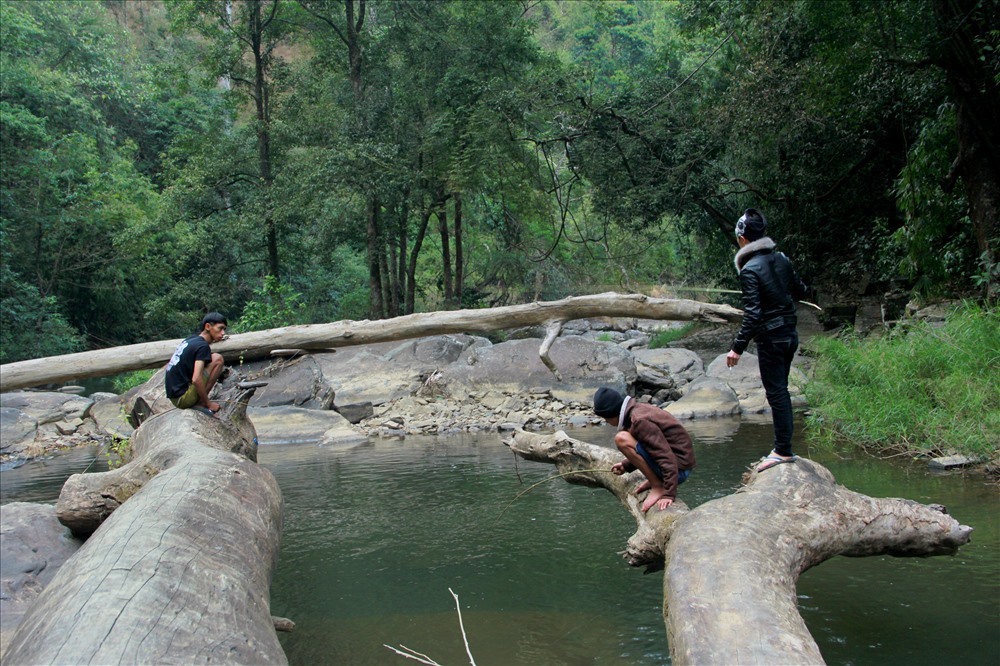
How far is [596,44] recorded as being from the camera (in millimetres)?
43531

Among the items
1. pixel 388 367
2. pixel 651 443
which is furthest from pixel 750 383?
pixel 651 443

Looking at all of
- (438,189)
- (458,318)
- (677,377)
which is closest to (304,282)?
(438,189)

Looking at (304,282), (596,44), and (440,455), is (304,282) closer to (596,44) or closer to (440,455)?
(440,455)

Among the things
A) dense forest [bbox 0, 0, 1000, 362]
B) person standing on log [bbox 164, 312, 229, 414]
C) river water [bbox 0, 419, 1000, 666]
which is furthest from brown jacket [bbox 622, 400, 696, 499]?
dense forest [bbox 0, 0, 1000, 362]

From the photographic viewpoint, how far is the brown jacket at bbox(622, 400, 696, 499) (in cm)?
395

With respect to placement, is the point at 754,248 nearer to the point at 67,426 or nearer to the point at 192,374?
the point at 192,374

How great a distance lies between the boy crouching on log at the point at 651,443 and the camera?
3949mm

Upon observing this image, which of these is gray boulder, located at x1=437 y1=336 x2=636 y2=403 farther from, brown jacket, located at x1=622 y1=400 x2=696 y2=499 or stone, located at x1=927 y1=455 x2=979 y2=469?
brown jacket, located at x1=622 y1=400 x2=696 y2=499

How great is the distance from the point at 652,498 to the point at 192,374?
12.7 feet

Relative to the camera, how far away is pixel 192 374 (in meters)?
5.89

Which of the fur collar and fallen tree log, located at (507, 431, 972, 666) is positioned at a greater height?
the fur collar

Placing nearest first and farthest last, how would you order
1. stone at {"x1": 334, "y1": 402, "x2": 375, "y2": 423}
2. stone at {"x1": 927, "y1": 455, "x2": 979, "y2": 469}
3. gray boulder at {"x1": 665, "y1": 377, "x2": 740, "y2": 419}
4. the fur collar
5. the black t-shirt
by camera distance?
the fur collar, the black t-shirt, stone at {"x1": 927, "y1": 455, "x2": 979, "y2": 469}, gray boulder at {"x1": 665, "y1": 377, "x2": 740, "y2": 419}, stone at {"x1": 334, "y1": 402, "x2": 375, "y2": 423}

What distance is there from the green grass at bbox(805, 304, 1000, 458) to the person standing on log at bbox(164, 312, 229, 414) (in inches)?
283

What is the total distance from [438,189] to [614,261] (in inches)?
217
